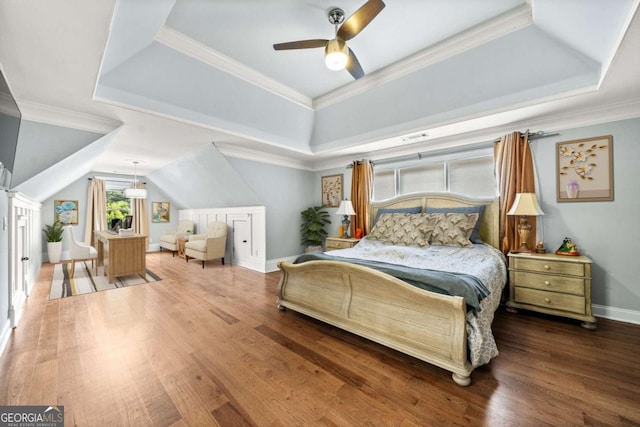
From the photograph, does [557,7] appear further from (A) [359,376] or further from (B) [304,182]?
(B) [304,182]

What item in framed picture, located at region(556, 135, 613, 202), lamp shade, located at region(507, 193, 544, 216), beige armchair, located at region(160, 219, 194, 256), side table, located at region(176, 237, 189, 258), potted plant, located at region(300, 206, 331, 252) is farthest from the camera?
beige armchair, located at region(160, 219, 194, 256)

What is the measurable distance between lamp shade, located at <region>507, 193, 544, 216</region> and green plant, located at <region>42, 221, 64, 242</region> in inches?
345

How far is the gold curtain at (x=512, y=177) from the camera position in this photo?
3.05 meters

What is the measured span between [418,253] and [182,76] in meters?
3.30

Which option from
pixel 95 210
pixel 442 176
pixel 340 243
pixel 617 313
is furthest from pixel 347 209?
pixel 95 210

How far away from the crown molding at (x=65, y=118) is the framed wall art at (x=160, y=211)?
508 centimetres

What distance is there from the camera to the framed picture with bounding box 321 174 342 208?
516cm

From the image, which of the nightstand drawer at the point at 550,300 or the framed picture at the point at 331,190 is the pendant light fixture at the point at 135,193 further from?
the nightstand drawer at the point at 550,300

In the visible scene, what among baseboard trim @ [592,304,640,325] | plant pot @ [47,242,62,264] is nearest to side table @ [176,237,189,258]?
plant pot @ [47,242,62,264]

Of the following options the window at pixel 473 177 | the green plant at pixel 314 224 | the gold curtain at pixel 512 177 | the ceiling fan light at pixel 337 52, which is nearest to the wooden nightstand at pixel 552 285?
the gold curtain at pixel 512 177

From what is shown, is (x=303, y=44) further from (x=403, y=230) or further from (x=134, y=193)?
(x=134, y=193)

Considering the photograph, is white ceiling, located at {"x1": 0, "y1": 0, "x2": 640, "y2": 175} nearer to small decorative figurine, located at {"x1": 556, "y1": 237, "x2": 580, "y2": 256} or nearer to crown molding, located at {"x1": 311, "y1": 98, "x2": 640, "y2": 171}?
crown molding, located at {"x1": 311, "y1": 98, "x2": 640, "y2": 171}

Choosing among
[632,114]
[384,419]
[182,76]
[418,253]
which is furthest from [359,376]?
[632,114]

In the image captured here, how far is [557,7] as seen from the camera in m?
1.85
